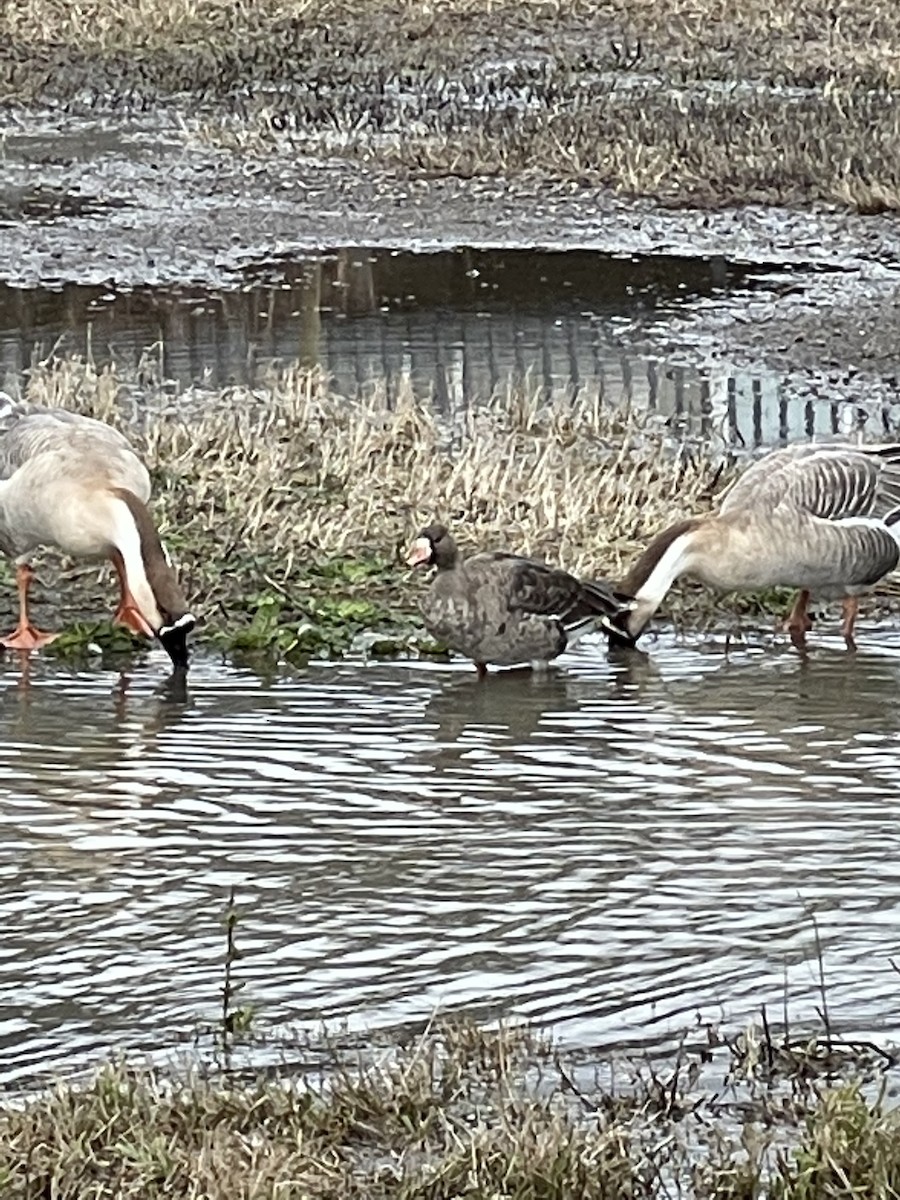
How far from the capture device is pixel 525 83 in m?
27.0

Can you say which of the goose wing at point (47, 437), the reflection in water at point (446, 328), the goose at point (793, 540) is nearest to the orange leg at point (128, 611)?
the goose wing at point (47, 437)

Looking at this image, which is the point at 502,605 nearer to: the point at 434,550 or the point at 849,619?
the point at 434,550

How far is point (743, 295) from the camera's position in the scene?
1769 cm

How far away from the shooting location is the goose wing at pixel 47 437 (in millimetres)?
9898

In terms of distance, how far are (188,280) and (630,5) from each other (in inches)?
555

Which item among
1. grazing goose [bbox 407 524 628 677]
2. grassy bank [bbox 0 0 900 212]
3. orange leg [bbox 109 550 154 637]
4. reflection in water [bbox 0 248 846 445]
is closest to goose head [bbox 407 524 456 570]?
grazing goose [bbox 407 524 628 677]

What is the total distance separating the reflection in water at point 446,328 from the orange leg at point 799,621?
320 centimetres

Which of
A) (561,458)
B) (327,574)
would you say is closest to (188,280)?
(561,458)

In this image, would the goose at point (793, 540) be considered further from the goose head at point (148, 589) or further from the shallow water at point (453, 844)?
the goose head at point (148, 589)

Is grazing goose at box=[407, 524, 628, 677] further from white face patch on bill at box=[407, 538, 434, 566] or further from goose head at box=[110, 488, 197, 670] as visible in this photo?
goose head at box=[110, 488, 197, 670]

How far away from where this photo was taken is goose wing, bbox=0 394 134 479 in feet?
32.5

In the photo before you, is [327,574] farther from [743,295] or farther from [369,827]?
[743,295]

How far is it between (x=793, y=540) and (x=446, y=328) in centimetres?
710

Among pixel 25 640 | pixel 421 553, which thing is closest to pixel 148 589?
pixel 25 640
